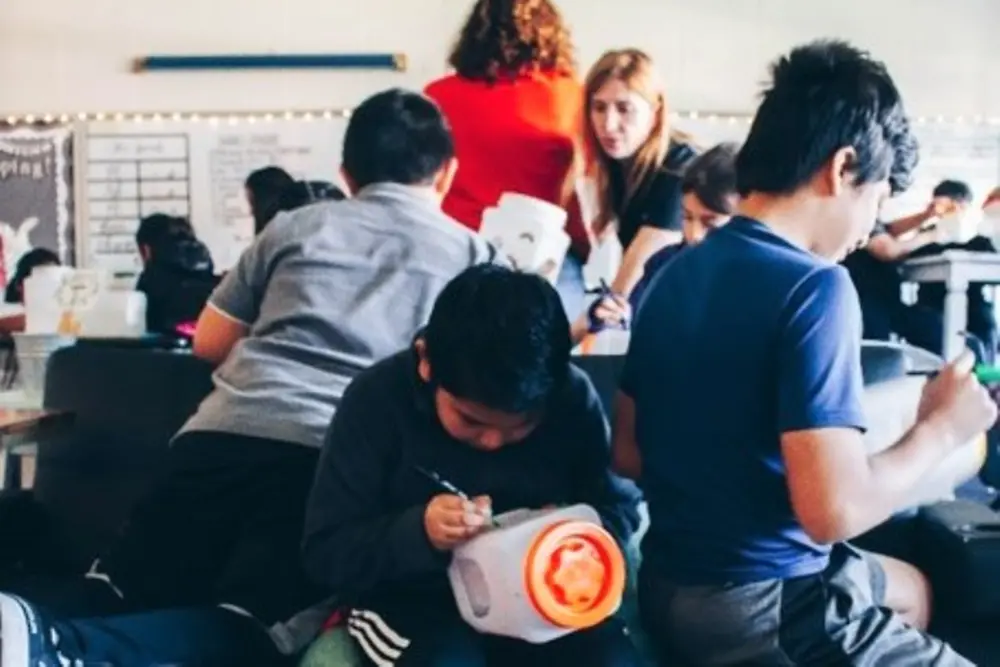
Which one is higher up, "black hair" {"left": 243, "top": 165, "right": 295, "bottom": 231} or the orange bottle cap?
"black hair" {"left": 243, "top": 165, "right": 295, "bottom": 231}

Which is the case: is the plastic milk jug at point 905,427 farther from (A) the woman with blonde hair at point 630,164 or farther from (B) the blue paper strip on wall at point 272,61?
(B) the blue paper strip on wall at point 272,61

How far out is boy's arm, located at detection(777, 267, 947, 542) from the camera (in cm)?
113

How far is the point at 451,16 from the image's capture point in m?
5.04

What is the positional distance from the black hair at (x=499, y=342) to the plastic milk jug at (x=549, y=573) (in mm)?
145

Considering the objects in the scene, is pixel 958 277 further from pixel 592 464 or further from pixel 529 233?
pixel 592 464

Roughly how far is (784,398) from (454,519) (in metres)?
0.34

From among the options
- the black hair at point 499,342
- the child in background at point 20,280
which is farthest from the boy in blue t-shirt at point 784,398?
the child in background at point 20,280

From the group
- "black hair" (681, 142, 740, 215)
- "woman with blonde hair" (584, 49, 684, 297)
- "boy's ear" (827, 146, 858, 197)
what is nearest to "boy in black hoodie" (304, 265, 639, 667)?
"boy's ear" (827, 146, 858, 197)

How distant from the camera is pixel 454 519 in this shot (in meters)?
1.21

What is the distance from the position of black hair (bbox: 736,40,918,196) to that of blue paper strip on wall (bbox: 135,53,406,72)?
3930 mm

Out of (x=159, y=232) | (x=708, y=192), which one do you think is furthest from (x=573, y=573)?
(x=159, y=232)

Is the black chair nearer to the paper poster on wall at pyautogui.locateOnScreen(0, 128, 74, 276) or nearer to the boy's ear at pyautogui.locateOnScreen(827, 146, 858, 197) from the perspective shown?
the boy's ear at pyautogui.locateOnScreen(827, 146, 858, 197)

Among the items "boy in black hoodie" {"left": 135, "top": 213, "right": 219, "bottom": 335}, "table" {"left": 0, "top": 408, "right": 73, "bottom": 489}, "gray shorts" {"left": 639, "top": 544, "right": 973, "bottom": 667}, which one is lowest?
"gray shorts" {"left": 639, "top": 544, "right": 973, "bottom": 667}

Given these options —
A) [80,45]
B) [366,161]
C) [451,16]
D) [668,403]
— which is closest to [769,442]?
[668,403]
